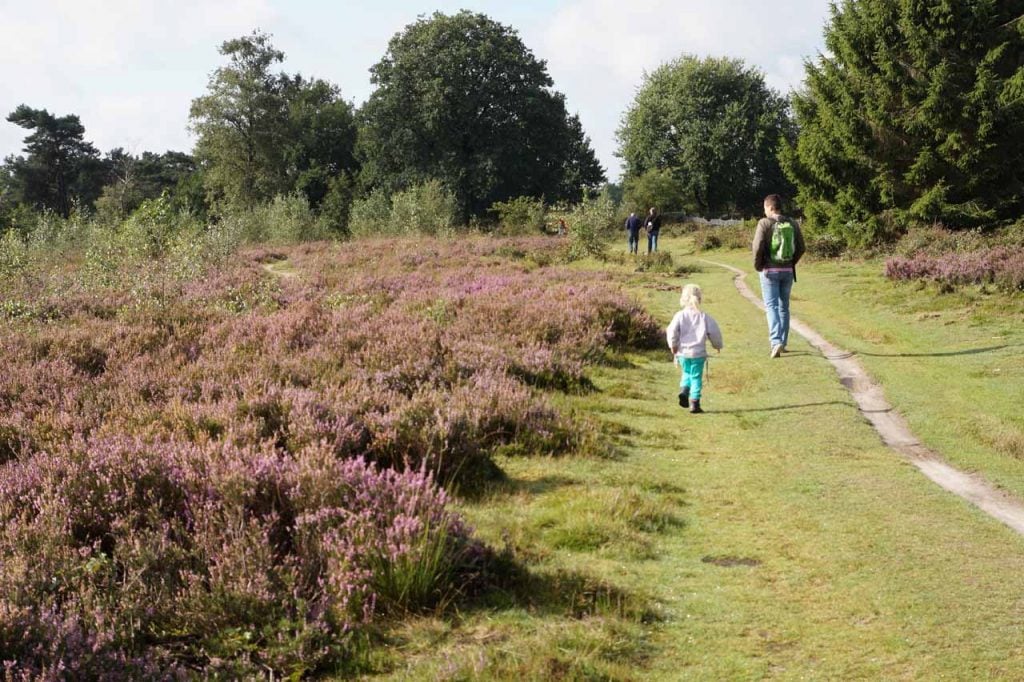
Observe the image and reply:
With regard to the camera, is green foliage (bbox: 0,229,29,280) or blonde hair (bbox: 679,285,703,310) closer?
blonde hair (bbox: 679,285,703,310)

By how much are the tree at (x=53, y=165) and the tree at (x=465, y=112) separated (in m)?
40.7

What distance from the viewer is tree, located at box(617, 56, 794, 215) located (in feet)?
246

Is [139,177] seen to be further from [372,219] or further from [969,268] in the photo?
[969,268]

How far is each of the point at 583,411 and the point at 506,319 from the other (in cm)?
513

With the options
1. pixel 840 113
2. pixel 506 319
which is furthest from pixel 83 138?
pixel 506 319

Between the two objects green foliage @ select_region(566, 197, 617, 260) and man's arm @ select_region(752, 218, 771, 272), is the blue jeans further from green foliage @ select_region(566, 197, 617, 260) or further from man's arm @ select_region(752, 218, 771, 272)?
green foliage @ select_region(566, 197, 617, 260)

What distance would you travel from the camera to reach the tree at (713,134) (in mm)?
75125

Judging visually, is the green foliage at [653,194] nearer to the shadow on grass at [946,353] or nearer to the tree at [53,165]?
the shadow on grass at [946,353]

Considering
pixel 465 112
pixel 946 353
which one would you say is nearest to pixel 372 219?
pixel 465 112

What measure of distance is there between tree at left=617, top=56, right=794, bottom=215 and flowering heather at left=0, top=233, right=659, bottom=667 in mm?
65492

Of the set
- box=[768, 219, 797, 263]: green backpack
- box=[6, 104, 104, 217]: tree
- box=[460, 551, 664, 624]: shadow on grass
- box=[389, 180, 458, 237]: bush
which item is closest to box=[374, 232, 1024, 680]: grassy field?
box=[460, 551, 664, 624]: shadow on grass

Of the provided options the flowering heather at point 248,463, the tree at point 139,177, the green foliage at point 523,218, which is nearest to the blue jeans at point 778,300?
the flowering heather at point 248,463

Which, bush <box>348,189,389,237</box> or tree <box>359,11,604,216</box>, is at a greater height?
tree <box>359,11,604,216</box>

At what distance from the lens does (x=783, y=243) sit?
12492 mm
